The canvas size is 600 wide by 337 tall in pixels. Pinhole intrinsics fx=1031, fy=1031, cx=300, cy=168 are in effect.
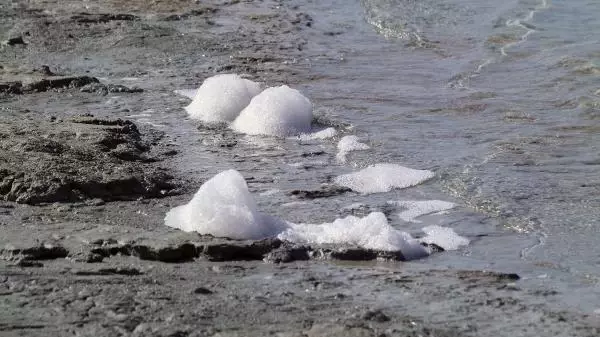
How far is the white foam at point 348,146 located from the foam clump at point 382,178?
444 mm

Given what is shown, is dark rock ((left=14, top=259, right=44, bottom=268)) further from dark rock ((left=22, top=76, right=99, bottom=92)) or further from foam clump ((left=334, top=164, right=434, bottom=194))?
dark rock ((left=22, top=76, right=99, bottom=92))

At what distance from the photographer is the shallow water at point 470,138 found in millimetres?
5219

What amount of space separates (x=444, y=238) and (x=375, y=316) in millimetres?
1479

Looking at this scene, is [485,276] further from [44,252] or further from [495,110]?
[495,110]

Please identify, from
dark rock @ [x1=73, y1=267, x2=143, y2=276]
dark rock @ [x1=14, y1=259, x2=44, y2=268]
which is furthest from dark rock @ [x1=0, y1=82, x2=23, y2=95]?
dark rock @ [x1=73, y1=267, x2=143, y2=276]

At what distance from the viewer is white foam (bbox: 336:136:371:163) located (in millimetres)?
6895

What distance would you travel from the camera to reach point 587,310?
412cm

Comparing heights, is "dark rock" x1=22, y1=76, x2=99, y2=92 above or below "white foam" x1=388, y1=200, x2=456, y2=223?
above

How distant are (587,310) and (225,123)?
4076mm

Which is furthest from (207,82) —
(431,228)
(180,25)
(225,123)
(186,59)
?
(180,25)

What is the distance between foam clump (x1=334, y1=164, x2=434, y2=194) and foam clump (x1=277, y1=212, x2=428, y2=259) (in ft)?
3.49

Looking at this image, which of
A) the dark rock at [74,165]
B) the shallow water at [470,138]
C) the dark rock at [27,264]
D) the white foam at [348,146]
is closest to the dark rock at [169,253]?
the dark rock at [27,264]

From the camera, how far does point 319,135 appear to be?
7.38 metres

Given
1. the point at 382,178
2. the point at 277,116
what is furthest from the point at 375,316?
the point at 277,116
